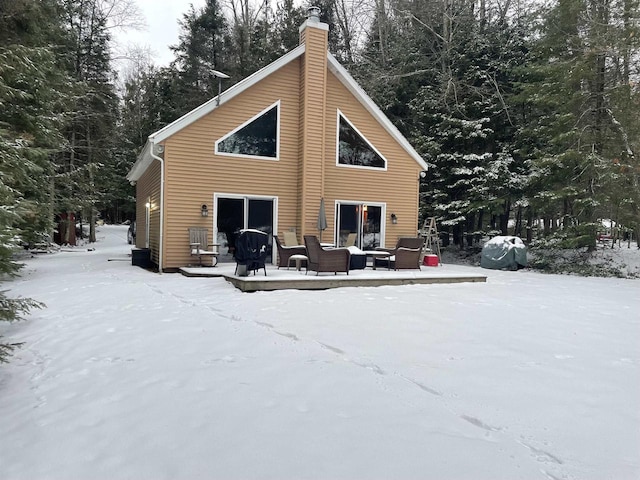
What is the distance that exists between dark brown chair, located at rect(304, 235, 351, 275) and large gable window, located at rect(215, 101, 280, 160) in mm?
3386

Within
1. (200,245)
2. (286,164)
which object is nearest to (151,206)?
(200,245)

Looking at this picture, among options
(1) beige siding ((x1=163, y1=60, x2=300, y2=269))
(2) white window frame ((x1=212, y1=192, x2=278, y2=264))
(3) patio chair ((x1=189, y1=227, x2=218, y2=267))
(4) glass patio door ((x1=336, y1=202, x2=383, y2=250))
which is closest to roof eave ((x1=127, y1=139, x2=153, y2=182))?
(1) beige siding ((x1=163, y1=60, x2=300, y2=269))

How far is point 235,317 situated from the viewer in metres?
4.88

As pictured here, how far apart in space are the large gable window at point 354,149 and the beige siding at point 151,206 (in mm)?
4521

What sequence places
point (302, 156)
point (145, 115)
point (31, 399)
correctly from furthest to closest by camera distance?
point (145, 115) → point (302, 156) → point (31, 399)

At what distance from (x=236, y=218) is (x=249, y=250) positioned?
2.84 m

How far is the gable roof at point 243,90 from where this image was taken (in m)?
9.05

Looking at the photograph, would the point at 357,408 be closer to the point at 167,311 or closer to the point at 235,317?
the point at 235,317

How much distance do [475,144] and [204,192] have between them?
10548 millimetres

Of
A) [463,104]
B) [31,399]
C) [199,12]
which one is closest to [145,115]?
[199,12]

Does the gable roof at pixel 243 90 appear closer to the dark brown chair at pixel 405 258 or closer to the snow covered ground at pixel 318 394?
the dark brown chair at pixel 405 258

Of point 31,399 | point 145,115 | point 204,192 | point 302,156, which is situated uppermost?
point 145,115

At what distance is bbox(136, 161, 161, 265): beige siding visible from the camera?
1013 centimetres

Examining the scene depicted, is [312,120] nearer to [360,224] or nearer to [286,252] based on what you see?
[360,224]
